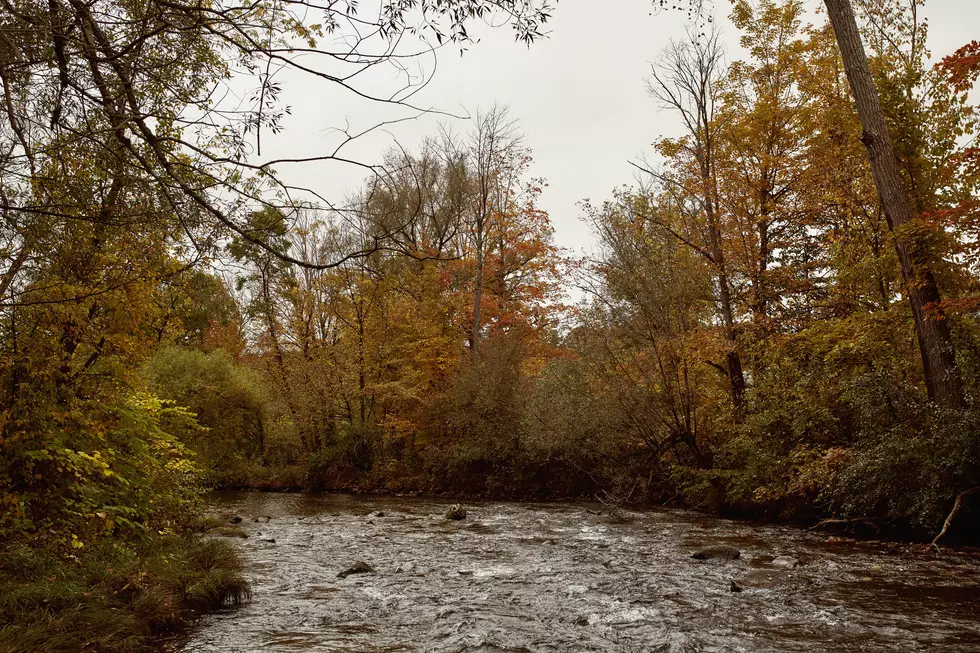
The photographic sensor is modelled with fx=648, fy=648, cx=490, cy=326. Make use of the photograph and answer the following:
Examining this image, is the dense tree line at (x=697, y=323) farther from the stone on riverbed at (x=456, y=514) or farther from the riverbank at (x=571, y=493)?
the stone on riverbed at (x=456, y=514)

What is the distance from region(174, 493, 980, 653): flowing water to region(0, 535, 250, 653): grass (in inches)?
15.2

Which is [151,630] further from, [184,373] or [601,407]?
[184,373]

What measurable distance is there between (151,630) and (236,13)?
5531mm

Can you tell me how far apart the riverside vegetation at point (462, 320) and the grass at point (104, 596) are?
0.11 ft

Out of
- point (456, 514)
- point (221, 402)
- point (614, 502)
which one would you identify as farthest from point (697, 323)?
point (221, 402)

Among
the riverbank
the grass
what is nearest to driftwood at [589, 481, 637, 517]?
the riverbank

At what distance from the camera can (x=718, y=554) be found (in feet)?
33.4

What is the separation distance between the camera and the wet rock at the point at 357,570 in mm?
9445

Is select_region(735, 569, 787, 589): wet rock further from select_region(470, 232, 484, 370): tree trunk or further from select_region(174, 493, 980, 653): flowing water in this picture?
select_region(470, 232, 484, 370): tree trunk

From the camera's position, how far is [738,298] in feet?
58.5

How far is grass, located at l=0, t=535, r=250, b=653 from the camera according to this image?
5152 mm

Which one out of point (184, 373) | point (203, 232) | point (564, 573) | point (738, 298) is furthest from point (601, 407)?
point (184, 373)

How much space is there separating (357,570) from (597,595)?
3671 mm

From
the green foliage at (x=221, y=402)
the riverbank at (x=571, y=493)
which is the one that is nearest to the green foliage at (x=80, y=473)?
the riverbank at (x=571, y=493)
